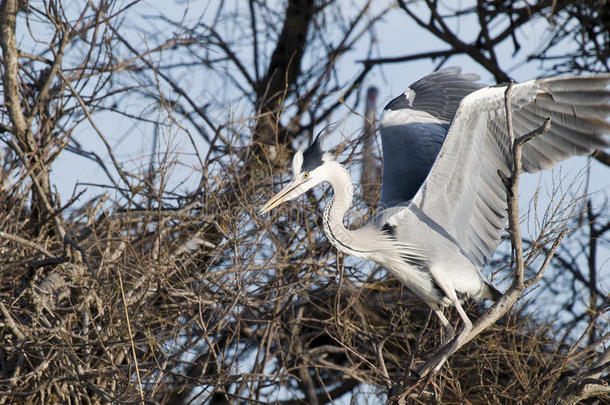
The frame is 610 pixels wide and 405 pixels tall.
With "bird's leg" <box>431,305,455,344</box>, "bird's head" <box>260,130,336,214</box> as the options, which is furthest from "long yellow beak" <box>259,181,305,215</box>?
"bird's leg" <box>431,305,455,344</box>

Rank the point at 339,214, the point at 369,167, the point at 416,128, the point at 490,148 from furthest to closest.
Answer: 1. the point at 369,167
2. the point at 416,128
3. the point at 339,214
4. the point at 490,148

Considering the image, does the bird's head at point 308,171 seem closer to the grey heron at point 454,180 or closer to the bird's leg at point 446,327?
the grey heron at point 454,180

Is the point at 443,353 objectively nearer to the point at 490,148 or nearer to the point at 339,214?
the point at 339,214

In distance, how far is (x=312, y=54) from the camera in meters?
5.94

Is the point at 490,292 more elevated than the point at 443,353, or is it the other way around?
the point at 490,292

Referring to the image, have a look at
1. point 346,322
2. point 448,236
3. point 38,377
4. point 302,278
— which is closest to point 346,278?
point 302,278

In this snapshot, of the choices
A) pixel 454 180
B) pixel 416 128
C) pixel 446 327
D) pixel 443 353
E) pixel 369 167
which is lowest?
pixel 443 353

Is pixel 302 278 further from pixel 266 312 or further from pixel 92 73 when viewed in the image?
pixel 92 73

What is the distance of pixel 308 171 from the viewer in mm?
3385

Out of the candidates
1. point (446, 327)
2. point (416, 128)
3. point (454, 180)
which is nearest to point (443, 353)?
point (446, 327)

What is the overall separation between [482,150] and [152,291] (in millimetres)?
1529

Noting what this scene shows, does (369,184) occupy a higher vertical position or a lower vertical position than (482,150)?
higher

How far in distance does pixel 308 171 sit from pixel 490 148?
76 cm

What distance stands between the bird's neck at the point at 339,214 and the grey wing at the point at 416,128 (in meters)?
0.20
